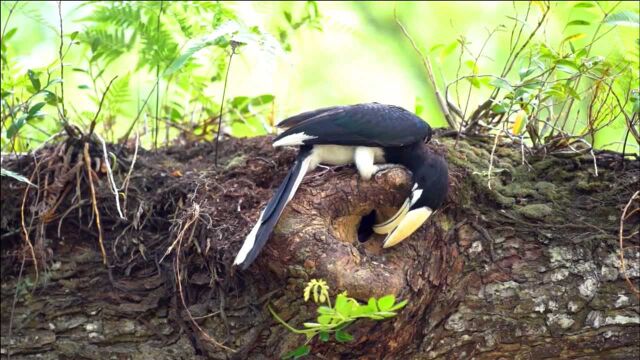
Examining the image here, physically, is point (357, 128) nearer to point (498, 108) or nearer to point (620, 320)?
point (498, 108)

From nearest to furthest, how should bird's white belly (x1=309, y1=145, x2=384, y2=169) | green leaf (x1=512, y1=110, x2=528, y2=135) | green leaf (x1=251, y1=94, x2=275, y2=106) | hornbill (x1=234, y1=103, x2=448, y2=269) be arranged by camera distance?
hornbill (x1=234, y1=103, x2=448, y2=269) → bird's white belly (x1=309, y1=145, x2=384, y2=169) → green leaf (x1=512, y1=110, x2=528, y2=135) → green leaf (x1=251, y1=94, x2=275, y2=106)

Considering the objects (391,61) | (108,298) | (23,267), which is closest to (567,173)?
(108,298)

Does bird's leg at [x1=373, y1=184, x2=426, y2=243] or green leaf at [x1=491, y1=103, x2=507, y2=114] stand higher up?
green leaf at [x1=491, y1=103, x2=507, y2=114]

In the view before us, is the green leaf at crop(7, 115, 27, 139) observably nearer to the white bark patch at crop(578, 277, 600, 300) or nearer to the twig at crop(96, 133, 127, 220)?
the twig at crop(96, 133, 127, 220)

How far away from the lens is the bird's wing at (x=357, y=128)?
8.61 ft

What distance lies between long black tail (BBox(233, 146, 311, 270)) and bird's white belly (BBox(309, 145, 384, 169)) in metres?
0.20

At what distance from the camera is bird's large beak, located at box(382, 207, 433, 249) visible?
2385 millimetres

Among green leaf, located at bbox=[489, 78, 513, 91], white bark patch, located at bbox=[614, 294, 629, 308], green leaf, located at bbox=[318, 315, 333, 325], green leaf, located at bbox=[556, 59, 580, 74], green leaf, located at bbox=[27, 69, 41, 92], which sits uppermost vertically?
green leaf, located at bbox=[556, 59, 580, 74]

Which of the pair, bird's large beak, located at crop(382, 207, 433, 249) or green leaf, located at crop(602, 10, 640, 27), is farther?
green leaf, located at crop(602, 10, 640, 27)

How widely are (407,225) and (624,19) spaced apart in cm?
101

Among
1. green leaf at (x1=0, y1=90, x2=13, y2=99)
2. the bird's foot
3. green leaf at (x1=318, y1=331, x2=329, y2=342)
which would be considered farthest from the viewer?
green leaf at (x1=0, y1=90, x2=13, y2=99)

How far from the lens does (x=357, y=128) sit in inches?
105

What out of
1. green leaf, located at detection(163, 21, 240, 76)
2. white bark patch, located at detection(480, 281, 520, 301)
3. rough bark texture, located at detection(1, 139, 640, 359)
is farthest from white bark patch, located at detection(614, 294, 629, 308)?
green leaf, located at detection(163, 21, 240, 76)

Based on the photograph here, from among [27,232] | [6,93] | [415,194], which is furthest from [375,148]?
[6,93]
